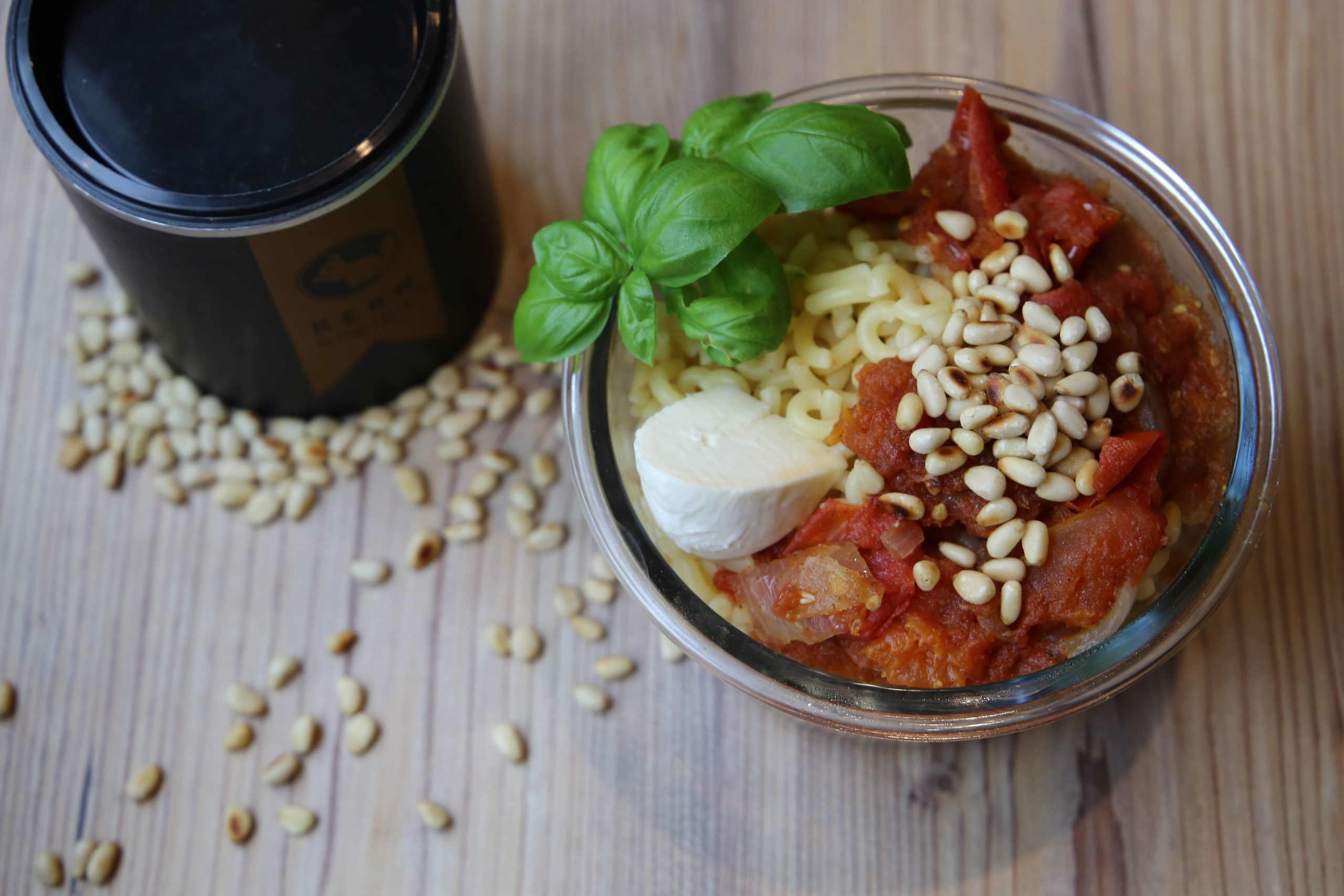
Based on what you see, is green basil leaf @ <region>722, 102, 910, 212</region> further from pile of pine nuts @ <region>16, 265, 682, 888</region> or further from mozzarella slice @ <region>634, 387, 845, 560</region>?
pile of pine nuts @ <region>16, 265, 682, 888</region>

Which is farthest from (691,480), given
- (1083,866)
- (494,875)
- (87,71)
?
(87,71)

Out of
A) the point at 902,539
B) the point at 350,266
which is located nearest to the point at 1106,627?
the point at 902,539

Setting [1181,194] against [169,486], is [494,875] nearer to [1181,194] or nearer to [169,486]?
[169,486]

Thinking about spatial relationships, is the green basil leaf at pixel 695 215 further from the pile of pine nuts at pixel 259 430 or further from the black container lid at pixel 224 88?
the pile of pine nuts at pixel 259 430

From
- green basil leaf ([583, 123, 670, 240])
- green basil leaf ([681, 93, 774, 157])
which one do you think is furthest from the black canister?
green basil leaf ([681, 93, 774, 157])

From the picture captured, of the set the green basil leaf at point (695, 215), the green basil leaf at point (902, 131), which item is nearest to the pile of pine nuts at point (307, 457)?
the green basil leaf at point (695, 215)

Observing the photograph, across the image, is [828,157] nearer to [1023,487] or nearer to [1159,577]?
[1023,487]

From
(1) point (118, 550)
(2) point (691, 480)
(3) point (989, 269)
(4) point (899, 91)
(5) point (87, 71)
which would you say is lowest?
(1) point (118, 550)
